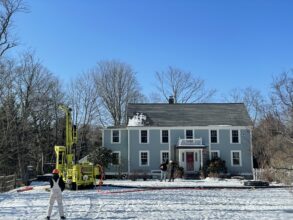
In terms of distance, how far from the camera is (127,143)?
4447cm

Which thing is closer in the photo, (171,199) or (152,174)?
(171,199)

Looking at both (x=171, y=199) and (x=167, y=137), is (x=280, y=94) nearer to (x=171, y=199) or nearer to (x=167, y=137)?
(x=171, y=199)

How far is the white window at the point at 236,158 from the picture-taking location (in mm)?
43594

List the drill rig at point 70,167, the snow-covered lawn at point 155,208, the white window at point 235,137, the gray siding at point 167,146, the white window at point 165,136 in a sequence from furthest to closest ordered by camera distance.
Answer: the white window at point 165,136 → the white window at point 235,137 → the gray siding at point 167,146 → the drill rig at point 70,167 → the snow-covered lawn at point 155,208

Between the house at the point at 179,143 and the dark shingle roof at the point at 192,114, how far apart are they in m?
0.10

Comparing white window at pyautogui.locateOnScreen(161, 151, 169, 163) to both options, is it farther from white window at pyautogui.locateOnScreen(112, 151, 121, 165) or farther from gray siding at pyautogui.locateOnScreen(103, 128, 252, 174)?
white window at pyautogui.locateOnScreen(112, 151, 121, 165)

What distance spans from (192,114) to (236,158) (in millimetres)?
6698

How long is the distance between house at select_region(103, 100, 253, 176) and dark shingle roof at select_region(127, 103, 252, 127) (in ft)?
0.34

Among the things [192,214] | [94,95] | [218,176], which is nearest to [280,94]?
[192,214]

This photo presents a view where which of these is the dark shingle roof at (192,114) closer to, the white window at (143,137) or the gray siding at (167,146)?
the white window at (143,137)

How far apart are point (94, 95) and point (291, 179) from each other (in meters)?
A: 41.5

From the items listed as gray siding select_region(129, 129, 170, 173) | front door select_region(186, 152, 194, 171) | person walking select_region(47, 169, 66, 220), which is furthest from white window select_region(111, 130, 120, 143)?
person walking select_region(47, 169, 66, 220)

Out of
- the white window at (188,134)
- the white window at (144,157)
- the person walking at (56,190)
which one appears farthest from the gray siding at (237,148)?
the person walking at (56,190)

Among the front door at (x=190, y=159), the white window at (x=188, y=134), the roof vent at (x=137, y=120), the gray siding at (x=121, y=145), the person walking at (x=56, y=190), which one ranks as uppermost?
the roof vent at (x=137, y=120)
